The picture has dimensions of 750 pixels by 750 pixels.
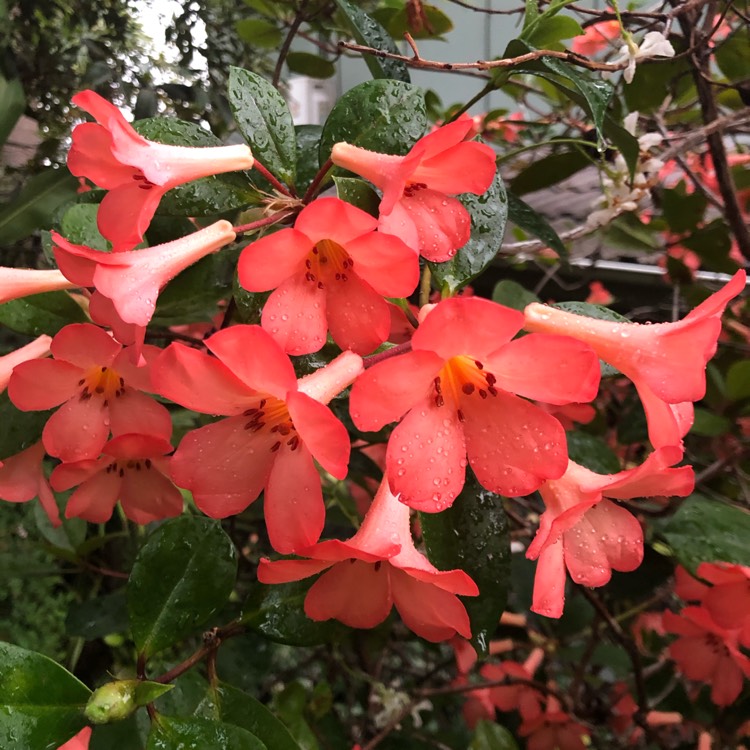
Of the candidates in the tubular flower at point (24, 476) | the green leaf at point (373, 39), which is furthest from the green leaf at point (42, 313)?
the green leaf at point (373, 39)

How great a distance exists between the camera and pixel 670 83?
4.01 feet

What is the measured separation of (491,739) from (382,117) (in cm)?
104

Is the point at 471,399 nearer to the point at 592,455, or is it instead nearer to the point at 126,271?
the point at 126,271

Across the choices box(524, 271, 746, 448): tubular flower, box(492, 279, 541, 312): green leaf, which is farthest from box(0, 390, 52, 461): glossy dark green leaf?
box(492, 279, 541, 312): green leaf

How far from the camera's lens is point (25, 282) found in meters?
0.54

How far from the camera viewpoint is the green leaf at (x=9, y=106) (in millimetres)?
1127

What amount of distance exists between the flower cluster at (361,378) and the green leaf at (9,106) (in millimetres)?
782

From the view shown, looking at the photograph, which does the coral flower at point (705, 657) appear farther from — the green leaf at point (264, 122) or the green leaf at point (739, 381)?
the green leaf at point (264, 122)

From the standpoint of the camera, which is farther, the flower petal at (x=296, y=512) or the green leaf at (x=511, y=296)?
the green leaf at (x=511, y=296)

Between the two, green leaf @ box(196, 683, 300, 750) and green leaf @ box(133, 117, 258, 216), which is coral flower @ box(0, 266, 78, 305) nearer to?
green leaf @ box(133, 117, 258, 216)

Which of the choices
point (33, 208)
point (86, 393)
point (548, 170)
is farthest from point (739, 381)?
point (33, 208)

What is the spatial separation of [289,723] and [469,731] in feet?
2.34

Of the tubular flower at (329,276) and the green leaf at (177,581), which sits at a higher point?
the tubular flower at (329,276)

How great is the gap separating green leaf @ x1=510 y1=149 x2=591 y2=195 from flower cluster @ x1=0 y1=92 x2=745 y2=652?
567 millimetres
